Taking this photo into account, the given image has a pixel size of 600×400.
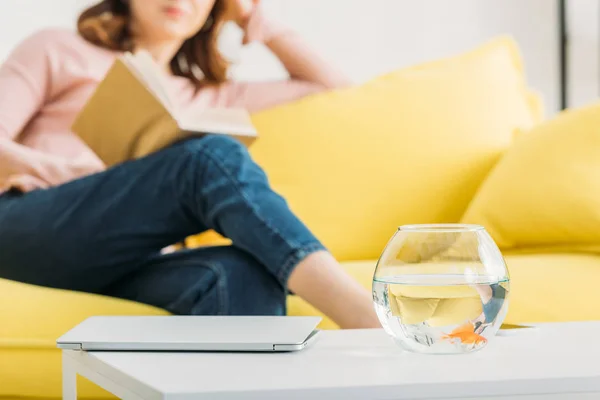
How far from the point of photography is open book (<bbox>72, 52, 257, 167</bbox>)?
3.88ft

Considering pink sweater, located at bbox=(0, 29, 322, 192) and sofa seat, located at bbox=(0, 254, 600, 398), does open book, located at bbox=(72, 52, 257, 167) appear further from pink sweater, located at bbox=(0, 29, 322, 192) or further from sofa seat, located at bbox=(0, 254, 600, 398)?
pink sweater, located at bbox=(0, 29, 322, 192)

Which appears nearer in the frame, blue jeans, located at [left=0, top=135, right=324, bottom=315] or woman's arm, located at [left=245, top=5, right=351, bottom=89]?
blue jeans, located at [left=0, top=135, right=324, bottom=315]

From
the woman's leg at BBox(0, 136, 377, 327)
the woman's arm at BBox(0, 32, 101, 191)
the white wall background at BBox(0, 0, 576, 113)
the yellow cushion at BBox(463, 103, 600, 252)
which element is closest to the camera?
the woman's leg at BBox(0, 136, 377, 327)

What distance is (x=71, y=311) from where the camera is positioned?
1055 millimetres

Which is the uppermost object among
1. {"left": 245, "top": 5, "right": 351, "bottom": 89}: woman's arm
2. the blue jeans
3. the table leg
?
{"left": 245, "top": 5, "right": 351, "bottom": 89}: woman's arm

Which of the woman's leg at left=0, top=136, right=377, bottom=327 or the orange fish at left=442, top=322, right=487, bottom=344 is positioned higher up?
the woman's leg at left=0, top=136, right=377, bottom=327

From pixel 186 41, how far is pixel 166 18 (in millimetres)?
96

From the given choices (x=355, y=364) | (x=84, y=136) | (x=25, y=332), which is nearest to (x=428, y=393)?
(x=355, y=364)

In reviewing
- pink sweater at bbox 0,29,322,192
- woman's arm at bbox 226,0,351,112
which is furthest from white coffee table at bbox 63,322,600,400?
woman's arm at bbox 226,0,351,112

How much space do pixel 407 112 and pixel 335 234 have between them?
33 centimetres

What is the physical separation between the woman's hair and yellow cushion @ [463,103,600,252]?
2.65ft

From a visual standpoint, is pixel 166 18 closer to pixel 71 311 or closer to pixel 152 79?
pixel 152 79

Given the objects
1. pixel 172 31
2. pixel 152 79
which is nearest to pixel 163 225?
pixel 152 79

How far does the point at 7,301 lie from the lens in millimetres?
1058
